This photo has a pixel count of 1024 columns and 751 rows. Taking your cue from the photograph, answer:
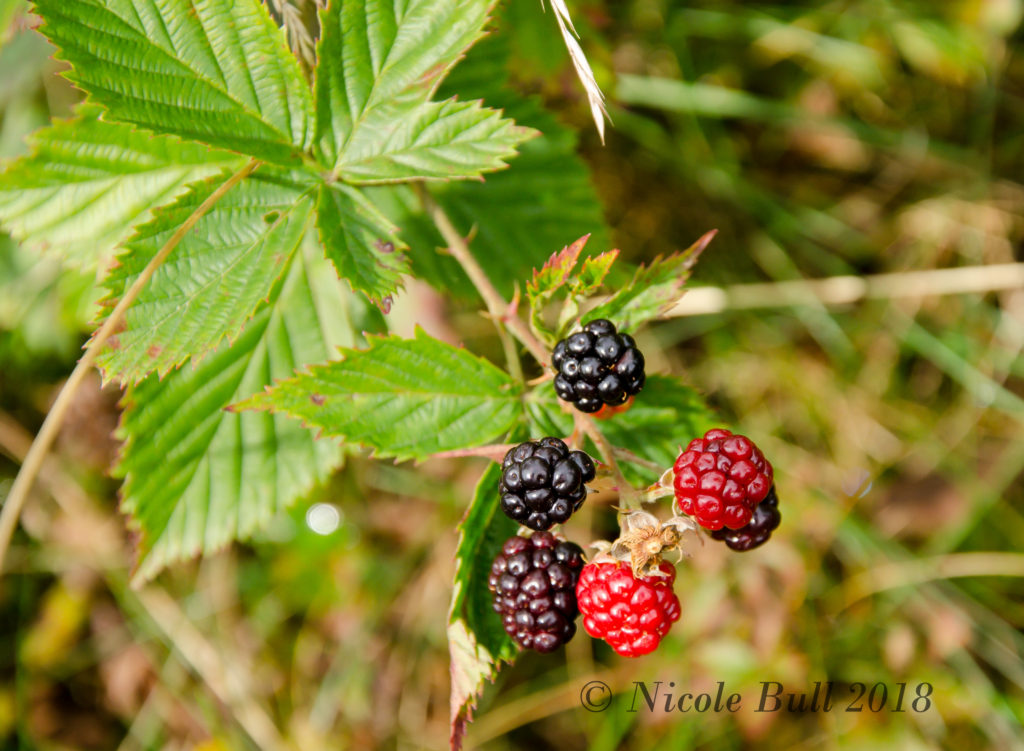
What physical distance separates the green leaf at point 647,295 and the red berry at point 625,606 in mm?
581

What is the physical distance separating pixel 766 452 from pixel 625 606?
2.37m

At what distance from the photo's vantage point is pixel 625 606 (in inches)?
61.1

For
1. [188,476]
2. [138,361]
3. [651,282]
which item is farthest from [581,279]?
[188,476]

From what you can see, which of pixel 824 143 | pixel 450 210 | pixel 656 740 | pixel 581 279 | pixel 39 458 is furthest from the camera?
pixel 824 143

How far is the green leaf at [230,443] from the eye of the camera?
2.23m

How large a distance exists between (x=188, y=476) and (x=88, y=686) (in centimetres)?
195

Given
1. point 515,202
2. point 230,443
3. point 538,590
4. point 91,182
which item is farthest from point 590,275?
point 91,182

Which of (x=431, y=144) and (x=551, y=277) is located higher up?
(x=431, y=144)

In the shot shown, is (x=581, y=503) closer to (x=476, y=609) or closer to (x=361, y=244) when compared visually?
(x=476, y=609)

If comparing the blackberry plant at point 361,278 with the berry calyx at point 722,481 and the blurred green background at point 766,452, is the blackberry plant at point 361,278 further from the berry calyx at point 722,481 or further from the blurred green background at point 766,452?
the blurred green background at point 766,452

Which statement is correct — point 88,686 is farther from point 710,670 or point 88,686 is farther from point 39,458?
point 710,670

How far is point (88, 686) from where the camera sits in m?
3.53

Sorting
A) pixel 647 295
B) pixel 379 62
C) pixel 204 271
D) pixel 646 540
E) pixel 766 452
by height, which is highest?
pixel 379 62

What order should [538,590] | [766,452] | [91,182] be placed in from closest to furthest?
[538,590]
[91,182]
[766,452]
